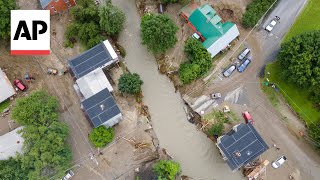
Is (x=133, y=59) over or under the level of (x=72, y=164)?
over

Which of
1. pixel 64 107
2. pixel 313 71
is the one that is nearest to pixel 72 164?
pixel 64 107

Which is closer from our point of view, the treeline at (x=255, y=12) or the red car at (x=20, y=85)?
the red car at (x=20, y=85)

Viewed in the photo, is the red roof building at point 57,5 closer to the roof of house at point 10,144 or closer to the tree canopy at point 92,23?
the tree canopy at point 92,23

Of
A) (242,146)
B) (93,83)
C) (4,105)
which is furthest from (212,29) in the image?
(4,105)

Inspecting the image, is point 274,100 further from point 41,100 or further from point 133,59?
point 41,100

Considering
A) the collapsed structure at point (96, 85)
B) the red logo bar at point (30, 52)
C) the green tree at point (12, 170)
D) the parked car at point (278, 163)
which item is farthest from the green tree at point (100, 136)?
the parked car at point (278, 163)

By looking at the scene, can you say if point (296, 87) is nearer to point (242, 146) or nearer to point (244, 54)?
point (244, 54)

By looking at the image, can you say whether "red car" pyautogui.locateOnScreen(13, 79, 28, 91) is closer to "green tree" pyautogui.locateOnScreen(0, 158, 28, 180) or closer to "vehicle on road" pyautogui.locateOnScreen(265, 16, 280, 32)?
"green tree" pyautogui.locateOnScreen(0, 158, 28, 180)
